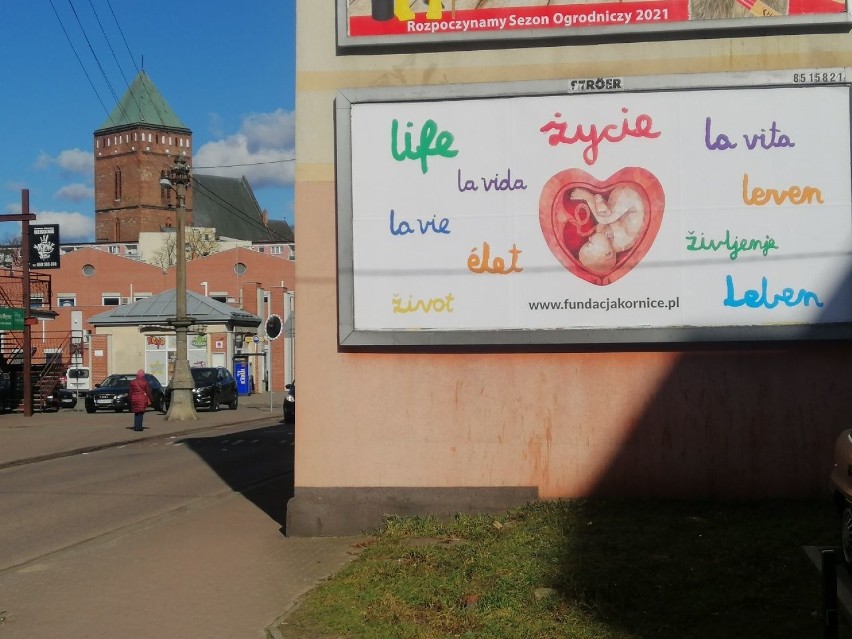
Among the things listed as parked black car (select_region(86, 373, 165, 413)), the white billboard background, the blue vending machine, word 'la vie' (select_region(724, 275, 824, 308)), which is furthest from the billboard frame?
the blue vending machine

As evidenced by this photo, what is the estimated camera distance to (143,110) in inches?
5069

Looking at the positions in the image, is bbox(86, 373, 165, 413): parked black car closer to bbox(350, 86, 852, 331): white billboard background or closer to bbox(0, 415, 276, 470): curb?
bbox(0, 415, 276, 470): curb

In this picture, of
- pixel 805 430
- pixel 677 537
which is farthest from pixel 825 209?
pixel 677 537

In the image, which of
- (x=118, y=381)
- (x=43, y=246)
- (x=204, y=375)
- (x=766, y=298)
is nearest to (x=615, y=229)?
(x=766, y=298)

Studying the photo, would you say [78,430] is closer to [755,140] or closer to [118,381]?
[118,381]

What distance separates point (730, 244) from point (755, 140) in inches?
39.7

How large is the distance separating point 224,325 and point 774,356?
48.8 metres

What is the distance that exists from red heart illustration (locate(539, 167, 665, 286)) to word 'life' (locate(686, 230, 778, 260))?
0.35 metres

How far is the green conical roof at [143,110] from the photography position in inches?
4990

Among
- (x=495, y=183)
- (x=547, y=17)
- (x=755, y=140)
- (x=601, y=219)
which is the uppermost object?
(x=547, y=17)

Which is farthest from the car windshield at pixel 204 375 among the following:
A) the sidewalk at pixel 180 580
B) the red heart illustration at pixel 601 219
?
the red heart illustration at pixel 601 219

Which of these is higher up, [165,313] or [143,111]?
[143,111]

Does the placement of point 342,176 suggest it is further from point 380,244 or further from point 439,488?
point 439,488

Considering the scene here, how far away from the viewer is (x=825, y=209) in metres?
9.77
